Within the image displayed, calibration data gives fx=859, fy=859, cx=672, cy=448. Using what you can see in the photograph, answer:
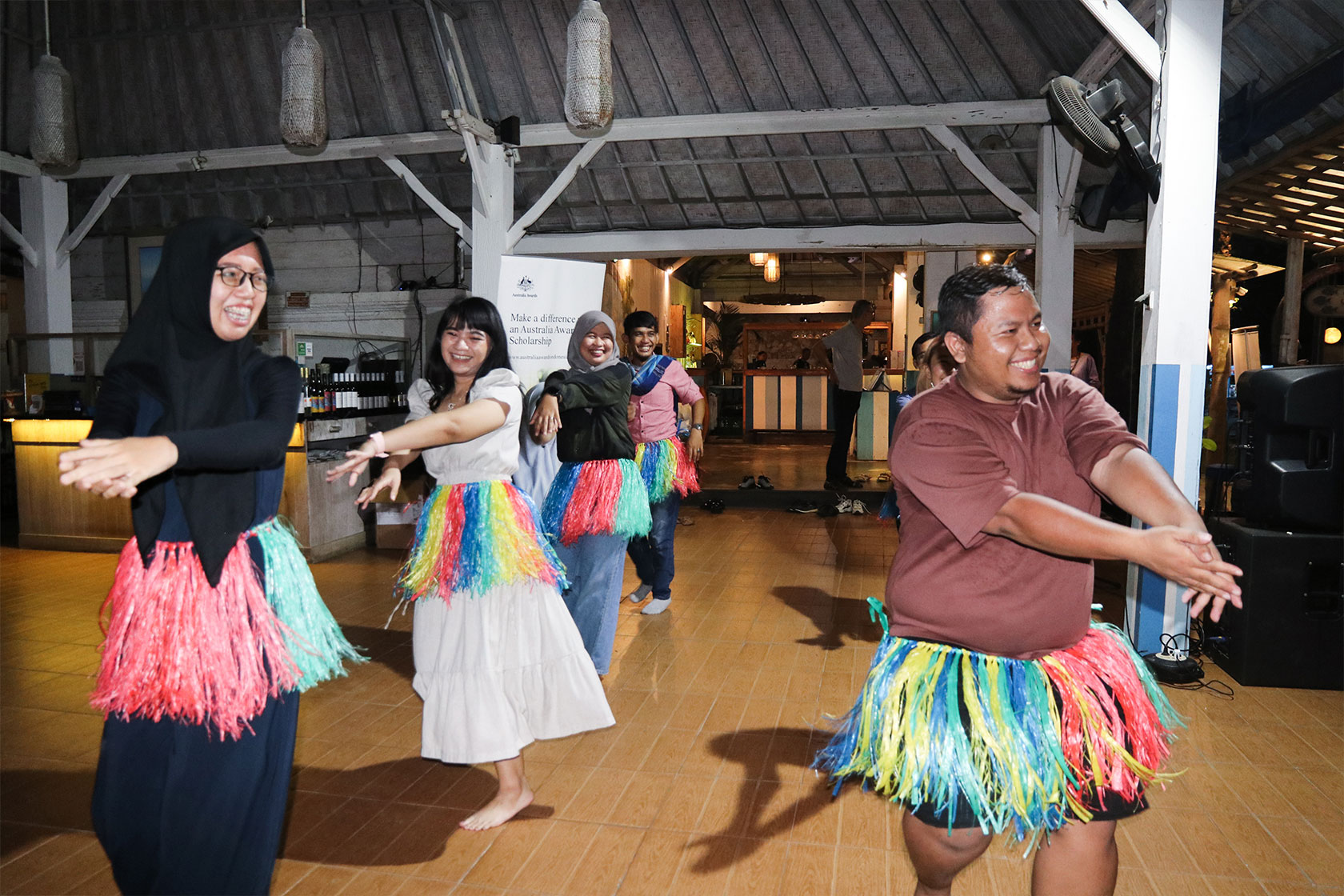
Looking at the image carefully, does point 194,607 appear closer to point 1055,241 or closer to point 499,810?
point 499,810

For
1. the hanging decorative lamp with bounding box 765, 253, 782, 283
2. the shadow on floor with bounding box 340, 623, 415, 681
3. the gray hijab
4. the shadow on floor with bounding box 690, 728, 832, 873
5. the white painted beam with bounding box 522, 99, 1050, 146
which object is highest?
the white painted beam with bounding box 522, 99, 1050, 146

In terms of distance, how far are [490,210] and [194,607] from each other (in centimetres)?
603

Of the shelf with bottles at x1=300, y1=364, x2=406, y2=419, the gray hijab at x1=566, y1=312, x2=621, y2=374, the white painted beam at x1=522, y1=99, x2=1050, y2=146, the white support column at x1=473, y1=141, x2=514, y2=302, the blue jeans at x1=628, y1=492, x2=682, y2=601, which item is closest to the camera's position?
the gray hijab at x1=566, y1=312, x2=621, y2=374

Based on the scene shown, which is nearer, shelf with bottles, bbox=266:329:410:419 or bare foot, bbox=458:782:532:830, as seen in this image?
bare foot, bbox=458:782:532:830

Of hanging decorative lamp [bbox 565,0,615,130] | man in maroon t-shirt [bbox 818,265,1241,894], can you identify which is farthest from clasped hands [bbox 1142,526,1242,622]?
hanging decorative lamp [bbox 565,0,615,130]

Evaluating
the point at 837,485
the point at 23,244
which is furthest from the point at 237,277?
the point at 23,244

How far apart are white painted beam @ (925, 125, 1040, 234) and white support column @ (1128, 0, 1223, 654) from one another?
3004 mm

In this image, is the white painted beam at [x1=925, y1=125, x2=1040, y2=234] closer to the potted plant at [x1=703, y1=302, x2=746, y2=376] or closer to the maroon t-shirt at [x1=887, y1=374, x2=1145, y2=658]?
the maroon t-shirt at [x1=887, y1=374, x2=1145, y2=658]

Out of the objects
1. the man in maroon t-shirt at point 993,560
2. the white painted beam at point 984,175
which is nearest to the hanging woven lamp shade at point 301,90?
the man in maroon t-shirt at point 993,560

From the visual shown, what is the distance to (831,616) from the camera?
4719mm

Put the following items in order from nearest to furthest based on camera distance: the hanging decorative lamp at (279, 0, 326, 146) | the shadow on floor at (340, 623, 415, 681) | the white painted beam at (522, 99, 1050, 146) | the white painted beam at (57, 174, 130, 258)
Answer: the shadow on floor at (340, 623, 415, 681) < the hanging decorative lamp at (279, 0, 326, 146) < the white painted beam at (522, 99, 1050, 146) < the white painted beam at (57, 174, 130, 258)

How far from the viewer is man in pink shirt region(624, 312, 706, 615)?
4.63m

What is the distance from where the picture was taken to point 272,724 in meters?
1.64

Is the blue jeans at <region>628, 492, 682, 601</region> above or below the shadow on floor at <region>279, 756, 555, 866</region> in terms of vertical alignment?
above
